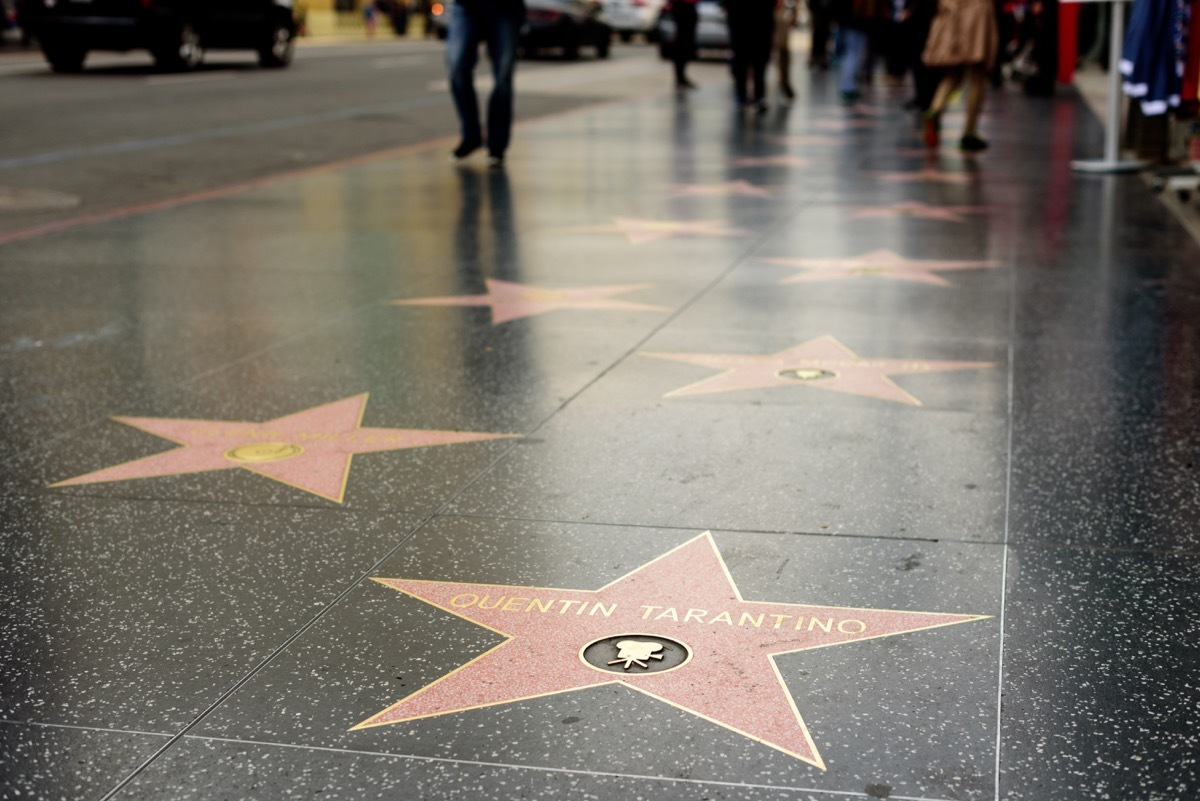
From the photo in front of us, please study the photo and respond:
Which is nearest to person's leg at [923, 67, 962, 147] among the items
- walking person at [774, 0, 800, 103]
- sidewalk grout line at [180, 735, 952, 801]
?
walking person at [774, 0, 800, 103]

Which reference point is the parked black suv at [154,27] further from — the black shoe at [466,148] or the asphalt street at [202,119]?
the black shoe at [466,148]

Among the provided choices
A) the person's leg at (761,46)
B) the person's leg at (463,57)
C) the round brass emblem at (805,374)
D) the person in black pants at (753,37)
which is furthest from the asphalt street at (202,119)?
the round brass emblem at (805,374)

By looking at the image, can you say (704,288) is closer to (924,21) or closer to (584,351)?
(584,351)

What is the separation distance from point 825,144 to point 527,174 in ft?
11.7

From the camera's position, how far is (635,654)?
2.80 m

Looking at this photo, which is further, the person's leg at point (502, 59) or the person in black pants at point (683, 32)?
the person in black pants at point (683, 32)

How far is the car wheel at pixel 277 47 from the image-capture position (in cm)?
2458

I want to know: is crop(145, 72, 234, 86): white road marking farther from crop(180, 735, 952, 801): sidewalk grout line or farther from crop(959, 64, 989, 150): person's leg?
crop(180, 735, 952, 801): sidewalk grout line

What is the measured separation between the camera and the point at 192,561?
3311 mm

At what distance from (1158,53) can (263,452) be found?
6.93m

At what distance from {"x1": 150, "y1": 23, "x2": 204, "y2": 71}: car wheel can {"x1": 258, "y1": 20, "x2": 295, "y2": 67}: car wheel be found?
4.42 feet

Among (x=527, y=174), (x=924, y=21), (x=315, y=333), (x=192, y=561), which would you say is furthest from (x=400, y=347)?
(x=924, y=21)

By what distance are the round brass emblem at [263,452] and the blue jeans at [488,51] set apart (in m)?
7.16

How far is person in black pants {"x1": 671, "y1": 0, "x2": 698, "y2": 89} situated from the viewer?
21.2 meters
